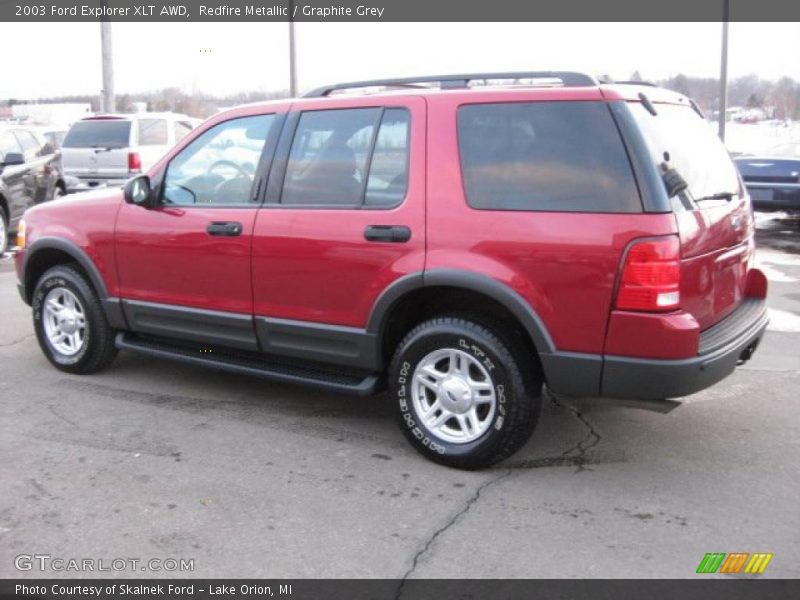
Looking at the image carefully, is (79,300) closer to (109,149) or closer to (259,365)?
(259,365)

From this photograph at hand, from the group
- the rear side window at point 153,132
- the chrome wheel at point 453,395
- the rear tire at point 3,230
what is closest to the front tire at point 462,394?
the chrome wheel at point 453,395

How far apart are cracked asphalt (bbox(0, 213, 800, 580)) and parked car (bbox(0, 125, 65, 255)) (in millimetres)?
6564

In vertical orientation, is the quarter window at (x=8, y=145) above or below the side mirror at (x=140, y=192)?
above

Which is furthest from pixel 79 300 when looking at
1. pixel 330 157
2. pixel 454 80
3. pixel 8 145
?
pixel 8 145

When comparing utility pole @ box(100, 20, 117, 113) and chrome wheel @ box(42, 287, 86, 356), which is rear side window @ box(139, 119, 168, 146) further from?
chrome wheel @ box(42, 287, 86, 356)

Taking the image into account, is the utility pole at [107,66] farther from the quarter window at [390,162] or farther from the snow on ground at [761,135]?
the quarter window at [390,162]

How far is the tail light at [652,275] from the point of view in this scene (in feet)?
11.7

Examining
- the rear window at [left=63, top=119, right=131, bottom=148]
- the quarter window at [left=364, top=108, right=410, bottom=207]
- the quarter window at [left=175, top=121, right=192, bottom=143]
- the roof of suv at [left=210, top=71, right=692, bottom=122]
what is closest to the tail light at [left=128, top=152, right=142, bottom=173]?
the rear window at [left=63, top=119, right=131, bottom=148]

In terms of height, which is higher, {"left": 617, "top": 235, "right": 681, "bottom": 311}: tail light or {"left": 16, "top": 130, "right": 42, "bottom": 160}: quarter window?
{"left": 16, "top": 130, "right": 42, "bottom": 160}: quarter window

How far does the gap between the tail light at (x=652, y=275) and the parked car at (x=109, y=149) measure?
42.0ft

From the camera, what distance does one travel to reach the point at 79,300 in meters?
5.61

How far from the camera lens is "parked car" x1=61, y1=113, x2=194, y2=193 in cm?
1505
